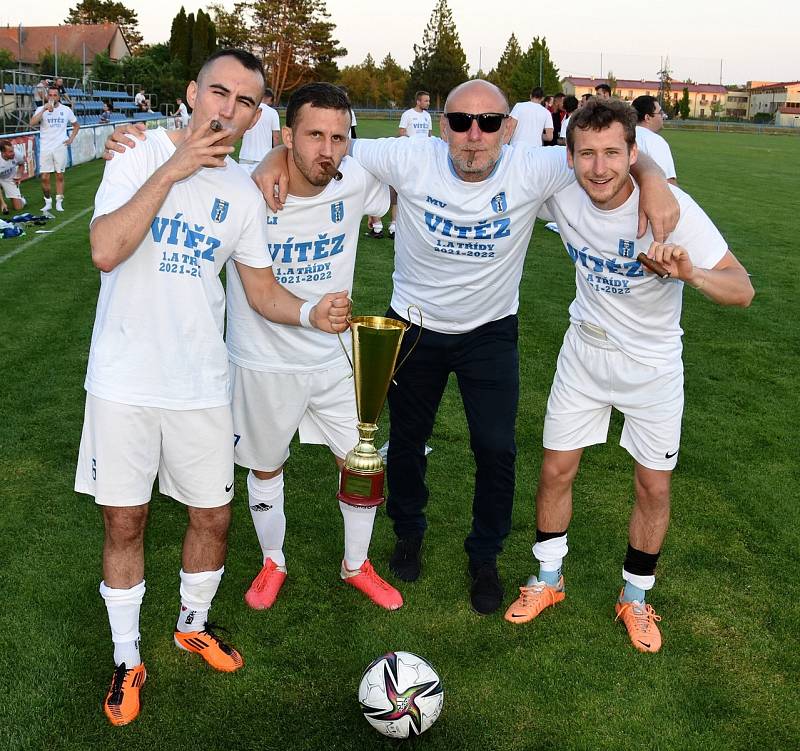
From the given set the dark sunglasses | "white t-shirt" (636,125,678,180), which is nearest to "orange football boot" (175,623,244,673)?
the dark sunglasses

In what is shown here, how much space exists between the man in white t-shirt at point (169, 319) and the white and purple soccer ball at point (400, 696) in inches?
35.4

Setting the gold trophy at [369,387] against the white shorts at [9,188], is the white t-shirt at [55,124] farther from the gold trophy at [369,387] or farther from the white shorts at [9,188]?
the gold trophy at [369,387]

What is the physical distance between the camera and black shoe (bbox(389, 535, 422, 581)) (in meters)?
4.40

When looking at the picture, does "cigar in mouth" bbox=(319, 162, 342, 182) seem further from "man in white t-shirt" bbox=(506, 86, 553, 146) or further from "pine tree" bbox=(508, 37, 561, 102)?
"pine tree" bbox=(508, 37, 561, 102)

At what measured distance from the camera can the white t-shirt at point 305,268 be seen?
3.70 meters

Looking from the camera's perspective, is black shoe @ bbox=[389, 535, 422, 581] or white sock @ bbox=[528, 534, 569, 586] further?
black shoe @ bbox=[389, 535, 422, 581]

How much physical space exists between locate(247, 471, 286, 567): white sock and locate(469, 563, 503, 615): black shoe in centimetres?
101

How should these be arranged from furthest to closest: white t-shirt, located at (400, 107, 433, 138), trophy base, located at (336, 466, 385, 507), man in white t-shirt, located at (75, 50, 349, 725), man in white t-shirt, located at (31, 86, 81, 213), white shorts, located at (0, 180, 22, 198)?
1. white t-shirt, located at (400, 107, 433, 138)
2. man in white t-shirt, located at (31, 86, 81, 213)
3. white shorts, located at (0, 180, 22, 198)
4. trophy base, located at (336, 466, 385, 507)
5. man in white t-shirt, located at (75, 50, 349, 725)

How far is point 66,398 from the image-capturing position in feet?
22.1

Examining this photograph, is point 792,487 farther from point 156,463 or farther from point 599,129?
point 156,463

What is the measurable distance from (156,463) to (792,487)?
4.35m

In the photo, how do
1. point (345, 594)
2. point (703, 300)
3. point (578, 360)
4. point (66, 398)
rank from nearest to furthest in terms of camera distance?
point (578, 360) < point (345, 594) < point (66, 398) < point (703, 300)

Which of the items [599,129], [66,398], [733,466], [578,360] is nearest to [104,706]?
[578,360]

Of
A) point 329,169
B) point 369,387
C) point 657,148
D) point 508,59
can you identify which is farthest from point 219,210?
point 508,59
